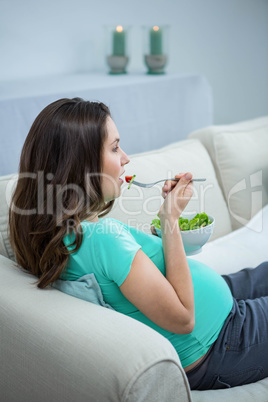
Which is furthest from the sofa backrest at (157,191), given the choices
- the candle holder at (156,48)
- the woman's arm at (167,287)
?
the candle holder at (156,48)

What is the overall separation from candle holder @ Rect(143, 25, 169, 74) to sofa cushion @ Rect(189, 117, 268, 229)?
61cm

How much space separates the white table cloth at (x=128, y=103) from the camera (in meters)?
1.82

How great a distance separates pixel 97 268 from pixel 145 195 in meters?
0.58

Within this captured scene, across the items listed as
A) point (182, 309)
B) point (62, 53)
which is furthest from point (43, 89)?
point (182, 309)

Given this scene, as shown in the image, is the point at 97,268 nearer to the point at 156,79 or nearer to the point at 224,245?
the point at 224,245

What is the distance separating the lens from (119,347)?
0.90m

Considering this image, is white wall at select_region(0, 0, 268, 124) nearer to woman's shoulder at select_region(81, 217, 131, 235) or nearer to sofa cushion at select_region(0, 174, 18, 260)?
sofa cushion at select_region(0, 174, 18, 260)

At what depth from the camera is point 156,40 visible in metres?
2.44

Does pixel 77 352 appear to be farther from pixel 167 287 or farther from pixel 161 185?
pixel 161 185

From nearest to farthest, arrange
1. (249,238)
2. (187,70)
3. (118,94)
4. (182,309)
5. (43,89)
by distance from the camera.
Answer: (182,309)
(249,238)
(43,89)
(118,94)
(187,70)

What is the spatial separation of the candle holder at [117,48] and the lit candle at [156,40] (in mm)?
118

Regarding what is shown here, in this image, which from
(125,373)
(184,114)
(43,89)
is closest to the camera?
(125,373)

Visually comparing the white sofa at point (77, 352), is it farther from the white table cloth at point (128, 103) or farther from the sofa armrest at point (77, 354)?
the white table cloth at point (128, 103)

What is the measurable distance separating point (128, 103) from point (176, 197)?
3.67 feet
